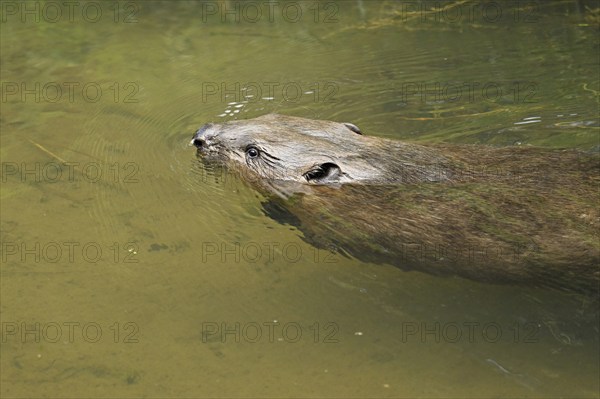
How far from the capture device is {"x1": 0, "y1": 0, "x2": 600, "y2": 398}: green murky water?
432 cm

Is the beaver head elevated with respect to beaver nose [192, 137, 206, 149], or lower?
elevated

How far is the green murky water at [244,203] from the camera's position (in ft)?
14.2

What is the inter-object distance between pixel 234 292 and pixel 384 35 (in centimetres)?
409

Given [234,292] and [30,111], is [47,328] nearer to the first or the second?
[234,292]

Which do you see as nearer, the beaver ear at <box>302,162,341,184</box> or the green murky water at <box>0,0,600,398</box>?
the green murky water at <box>0,0,600,398</box>

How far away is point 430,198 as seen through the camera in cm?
499

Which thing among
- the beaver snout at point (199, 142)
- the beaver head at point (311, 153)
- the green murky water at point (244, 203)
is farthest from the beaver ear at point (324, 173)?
the beaver snout at point (199, 142)

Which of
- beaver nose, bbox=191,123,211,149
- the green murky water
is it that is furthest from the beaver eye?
beaver nose, bbox=191,123,211,149

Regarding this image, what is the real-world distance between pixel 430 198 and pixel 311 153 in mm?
941

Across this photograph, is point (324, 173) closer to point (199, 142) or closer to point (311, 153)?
point (311, 153)

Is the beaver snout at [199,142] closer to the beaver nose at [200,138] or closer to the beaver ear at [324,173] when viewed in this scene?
the beaver nose at [200,138]

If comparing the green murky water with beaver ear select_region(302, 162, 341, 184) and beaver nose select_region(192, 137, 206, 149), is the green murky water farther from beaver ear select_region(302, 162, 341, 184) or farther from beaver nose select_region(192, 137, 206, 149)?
beaver ear select_region(302, 162, 341, 184)

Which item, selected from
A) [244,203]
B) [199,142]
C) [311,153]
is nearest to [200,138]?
[199,142]

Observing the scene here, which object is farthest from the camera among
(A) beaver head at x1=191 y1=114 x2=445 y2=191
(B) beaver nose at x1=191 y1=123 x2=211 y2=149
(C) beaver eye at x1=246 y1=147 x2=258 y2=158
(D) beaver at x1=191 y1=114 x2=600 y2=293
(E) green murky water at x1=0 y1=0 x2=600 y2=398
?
(B) beaver nose at x1=191 y1=123 x2=211 y2=149
